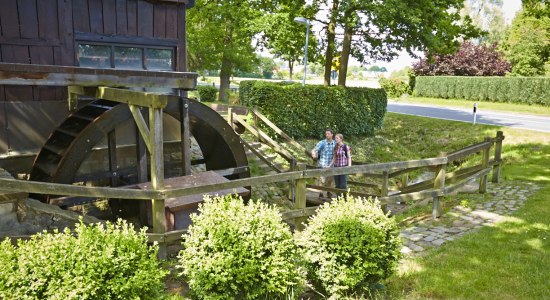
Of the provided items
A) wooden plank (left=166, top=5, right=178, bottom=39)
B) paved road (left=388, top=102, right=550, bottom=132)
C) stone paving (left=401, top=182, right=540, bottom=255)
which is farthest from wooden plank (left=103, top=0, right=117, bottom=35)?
paved road (left=388, top=102, right=550, bottom=132)

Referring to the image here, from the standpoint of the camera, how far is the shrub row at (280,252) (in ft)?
12.6

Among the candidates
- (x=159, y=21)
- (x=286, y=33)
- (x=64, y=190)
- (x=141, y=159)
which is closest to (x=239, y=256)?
(x=64, y=190)

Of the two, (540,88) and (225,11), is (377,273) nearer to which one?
(225,11)

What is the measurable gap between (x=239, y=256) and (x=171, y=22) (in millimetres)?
6128

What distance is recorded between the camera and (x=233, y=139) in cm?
898

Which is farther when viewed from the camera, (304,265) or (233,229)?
(304,265)

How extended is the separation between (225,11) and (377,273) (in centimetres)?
1733

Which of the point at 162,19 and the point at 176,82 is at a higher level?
the point at 162,19

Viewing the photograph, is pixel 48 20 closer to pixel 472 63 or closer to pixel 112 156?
pixel 112 156

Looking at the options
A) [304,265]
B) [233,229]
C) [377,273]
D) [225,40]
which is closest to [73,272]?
[233,229]

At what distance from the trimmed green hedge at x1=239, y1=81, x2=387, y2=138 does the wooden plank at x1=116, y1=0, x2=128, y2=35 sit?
20.8 feet

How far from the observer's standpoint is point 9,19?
668cm

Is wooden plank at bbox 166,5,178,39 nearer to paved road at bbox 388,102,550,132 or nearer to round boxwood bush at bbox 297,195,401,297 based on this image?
round boxwood bush at bbox 297,195,401,297

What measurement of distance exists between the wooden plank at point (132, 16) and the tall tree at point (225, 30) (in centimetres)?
892
